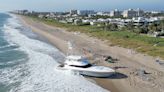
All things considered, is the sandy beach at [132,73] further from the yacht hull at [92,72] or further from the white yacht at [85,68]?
the white yacht at [85,68]

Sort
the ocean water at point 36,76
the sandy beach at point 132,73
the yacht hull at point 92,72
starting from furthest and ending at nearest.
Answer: the yacht hull at point 92,72, the sandy beach at point 132,73, the ocean water at point 36,76

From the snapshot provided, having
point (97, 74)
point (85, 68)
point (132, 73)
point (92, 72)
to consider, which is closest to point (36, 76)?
Result: point (85, 68)

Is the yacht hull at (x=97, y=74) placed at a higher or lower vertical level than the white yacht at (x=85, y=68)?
lower

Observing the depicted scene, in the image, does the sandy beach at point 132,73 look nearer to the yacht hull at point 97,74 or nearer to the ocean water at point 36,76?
the yacht hull at point 97,74

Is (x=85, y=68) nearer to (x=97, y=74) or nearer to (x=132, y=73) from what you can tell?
(x=97, y=74)

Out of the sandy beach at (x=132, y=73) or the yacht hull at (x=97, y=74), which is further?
the yacht hull at (x=97, y=74)

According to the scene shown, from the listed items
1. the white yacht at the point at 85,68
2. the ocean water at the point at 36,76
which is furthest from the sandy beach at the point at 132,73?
the ocean water at the point at 36,76

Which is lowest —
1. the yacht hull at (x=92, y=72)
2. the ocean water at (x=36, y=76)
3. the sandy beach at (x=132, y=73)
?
the sandy beach at (x=132, y=73)

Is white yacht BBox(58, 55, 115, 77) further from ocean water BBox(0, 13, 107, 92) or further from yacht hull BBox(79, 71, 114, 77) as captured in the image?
ocean water BBox(0, 13, 107, 92)

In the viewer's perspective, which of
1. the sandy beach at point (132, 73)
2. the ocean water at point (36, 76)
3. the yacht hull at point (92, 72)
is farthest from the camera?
the yacht hull at point (92, 72)

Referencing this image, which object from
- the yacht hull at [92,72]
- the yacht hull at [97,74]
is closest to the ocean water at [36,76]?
the yacht hull at [92,72]
